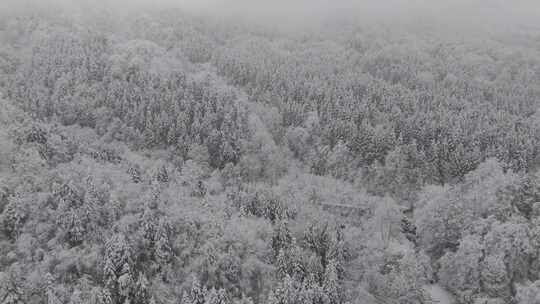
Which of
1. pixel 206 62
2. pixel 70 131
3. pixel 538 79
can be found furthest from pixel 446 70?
pixel 70 131

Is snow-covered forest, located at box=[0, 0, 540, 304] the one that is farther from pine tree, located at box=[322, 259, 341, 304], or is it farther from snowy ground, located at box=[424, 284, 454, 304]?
snowy ground, located at box=[424, 284, 454, 304]

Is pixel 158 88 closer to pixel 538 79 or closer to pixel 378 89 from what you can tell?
pixel 378 89

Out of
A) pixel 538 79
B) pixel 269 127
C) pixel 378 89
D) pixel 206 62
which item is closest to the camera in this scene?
pixel 269 127

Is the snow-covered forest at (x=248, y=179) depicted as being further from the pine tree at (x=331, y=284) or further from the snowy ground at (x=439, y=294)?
the snowy ground at (x=439, y=294)

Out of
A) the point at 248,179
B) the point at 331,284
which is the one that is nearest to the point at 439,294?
the point at 331,284

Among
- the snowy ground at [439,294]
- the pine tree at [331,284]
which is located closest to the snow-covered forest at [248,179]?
the pine tree at [331,284]

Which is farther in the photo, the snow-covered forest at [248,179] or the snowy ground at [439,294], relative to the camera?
the snowy ground at [439,294]

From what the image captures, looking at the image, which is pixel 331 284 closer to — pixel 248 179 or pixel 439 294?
pixel 439 294
